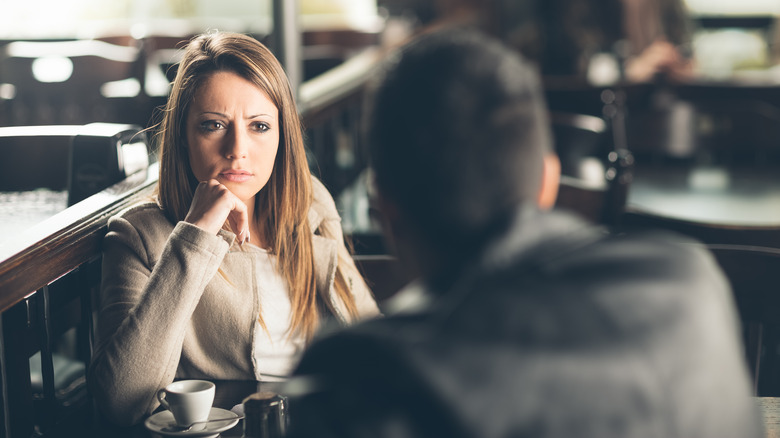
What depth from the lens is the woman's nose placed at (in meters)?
1.41

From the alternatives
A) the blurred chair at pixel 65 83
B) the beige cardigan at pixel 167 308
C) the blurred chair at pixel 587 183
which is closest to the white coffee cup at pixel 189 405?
the beige cardigan at pixel 167 308

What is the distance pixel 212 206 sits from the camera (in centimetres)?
133

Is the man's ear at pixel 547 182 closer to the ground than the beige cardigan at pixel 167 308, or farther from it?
farther from it

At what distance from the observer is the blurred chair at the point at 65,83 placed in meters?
5.18

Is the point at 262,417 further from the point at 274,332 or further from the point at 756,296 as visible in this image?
the point at 756,296

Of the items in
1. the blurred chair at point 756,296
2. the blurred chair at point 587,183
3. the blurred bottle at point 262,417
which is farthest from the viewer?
the blurred chair at point 587,183

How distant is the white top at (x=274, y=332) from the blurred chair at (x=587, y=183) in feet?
3.57

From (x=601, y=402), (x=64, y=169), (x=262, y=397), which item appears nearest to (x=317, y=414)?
(x=601, y=402)

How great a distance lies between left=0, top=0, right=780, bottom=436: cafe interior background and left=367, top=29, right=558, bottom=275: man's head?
0.69 ft

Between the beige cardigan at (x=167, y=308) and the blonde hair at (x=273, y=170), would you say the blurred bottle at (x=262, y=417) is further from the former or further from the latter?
the blonde hair at (x=273, y=170)

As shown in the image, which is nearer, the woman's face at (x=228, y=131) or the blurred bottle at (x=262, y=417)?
the blurred bottle at (x=262, y=417)

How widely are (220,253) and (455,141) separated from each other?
72cm

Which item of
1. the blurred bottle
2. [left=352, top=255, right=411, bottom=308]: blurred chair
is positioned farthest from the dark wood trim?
[left=352, top=255, right=411, bottom=308]: blurred chair

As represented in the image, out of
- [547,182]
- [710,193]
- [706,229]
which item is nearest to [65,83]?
[710,193]
